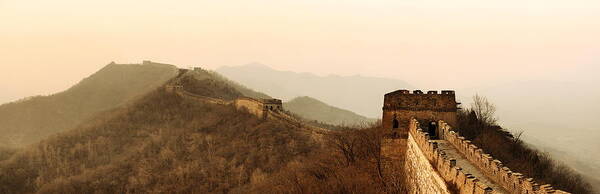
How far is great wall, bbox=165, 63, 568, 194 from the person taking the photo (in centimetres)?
1455

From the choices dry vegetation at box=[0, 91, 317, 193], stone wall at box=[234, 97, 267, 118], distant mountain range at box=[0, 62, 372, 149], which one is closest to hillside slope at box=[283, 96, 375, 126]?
distant mountain range at box=[0, 62, 372, 149]

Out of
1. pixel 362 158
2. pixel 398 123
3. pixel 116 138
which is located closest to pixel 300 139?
pixel 362 158

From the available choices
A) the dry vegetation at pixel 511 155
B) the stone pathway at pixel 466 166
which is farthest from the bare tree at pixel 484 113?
the stone pathway at pixel 466 166

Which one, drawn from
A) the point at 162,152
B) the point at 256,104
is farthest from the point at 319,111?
the point at 256,104

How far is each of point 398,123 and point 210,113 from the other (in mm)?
50099

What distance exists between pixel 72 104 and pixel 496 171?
11776 cm

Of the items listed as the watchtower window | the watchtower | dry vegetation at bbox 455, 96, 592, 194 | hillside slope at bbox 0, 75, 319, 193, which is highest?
the watchtower

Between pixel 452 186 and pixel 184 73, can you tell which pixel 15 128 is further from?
pixel 452 186

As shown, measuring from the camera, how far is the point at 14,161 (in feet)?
253

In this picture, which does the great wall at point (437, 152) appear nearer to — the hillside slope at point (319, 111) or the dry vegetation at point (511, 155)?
the dry vegetation at point (511, 155)

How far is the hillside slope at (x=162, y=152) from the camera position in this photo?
5334 centimetres

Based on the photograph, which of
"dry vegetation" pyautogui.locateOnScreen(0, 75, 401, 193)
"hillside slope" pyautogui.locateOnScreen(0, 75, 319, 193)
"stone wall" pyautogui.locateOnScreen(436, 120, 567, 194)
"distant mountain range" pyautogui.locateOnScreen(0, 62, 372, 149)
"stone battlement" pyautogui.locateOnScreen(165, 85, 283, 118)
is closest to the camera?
"stone wall" pyautogui.locateOnScreen(436, 120, 567, 194)

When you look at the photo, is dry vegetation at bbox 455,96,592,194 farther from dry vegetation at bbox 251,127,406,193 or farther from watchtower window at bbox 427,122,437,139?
dry vegetation at bbox 251,127,406,193

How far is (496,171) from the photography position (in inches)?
615
